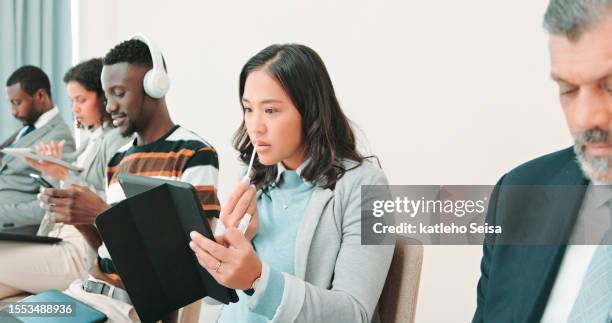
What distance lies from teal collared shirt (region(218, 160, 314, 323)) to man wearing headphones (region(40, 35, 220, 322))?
33cm

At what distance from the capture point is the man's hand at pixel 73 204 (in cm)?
164

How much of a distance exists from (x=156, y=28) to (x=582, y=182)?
2.95 meters

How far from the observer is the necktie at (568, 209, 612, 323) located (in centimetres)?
78

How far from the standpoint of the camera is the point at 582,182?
0.90 metres

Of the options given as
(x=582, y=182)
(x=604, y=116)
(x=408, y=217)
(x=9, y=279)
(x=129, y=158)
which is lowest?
(x=9, y=279)

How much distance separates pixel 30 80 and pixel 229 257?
8.14ft

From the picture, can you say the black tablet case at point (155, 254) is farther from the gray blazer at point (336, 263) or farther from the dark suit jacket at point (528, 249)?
the dark suit jacket at point (528, 249)

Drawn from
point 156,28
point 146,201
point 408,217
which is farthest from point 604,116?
point 156,28

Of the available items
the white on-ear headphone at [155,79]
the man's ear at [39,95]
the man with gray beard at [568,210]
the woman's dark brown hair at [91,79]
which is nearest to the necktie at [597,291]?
the man with gray beard at [568,210]

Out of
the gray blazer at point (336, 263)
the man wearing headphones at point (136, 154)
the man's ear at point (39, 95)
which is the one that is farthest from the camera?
the man's ear at point (39, 95)

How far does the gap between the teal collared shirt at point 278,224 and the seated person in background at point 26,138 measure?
1525 mm

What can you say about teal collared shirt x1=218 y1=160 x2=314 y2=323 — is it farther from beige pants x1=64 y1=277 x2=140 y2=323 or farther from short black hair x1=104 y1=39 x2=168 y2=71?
short black hair x1=104 y1=39 x2=168 y2=71

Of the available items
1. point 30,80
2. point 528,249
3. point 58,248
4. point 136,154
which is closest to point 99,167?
point 58,248

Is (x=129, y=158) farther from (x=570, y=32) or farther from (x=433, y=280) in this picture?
(x=570, y=32)
